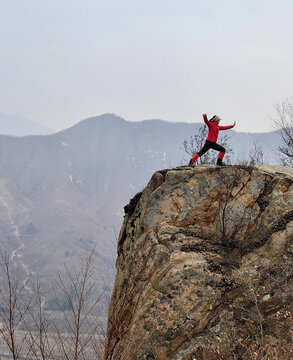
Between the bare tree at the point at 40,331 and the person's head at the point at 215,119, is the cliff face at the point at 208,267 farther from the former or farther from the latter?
the person's head at the point at 215,119

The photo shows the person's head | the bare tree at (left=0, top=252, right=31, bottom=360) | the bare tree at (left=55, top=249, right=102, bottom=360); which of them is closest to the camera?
the bare tree at (left=0, top=252, right=31, bottom=360)

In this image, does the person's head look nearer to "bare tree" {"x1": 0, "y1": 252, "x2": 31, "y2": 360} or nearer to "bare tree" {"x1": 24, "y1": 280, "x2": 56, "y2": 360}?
"bare tree" {"x1": 24, "y1": 280, "x2": 56, "y2": 360}

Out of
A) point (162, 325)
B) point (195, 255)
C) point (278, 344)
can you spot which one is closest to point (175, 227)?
point (195, 255)

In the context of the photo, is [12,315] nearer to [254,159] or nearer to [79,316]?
[79,316]

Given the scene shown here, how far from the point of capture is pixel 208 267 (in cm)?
1080

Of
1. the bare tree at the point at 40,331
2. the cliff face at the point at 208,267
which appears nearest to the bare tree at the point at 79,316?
the bare tree at the point at 40,331

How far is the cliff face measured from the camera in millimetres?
9906

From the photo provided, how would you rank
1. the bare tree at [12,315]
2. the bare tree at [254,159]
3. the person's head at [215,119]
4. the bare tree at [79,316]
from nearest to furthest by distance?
the bare tree at [12,315]
the bare tree at [79,316]
the person's head at [215,119]
the bare tree at [254,159]

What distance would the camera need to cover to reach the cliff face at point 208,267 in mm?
9906

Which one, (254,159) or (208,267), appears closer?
(208,267)

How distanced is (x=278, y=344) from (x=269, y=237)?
2751 millimetres

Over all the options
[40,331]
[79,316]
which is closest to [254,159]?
[79,316]

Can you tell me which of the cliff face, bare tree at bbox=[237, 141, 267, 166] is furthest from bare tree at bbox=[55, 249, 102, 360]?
bare tree at bbox=[237, 141, 267, 166]

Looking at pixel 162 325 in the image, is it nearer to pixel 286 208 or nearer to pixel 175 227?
pixel 175 227
